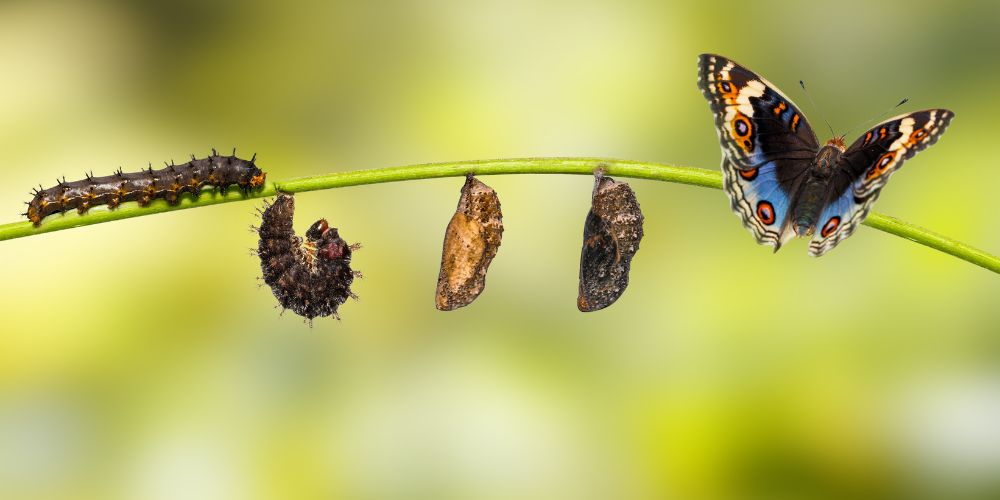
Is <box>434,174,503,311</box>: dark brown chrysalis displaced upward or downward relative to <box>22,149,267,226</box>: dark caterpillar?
downward

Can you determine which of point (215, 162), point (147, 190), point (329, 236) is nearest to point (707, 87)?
point (329, 236)

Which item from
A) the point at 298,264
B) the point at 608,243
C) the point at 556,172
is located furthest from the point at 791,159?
the point at 298,264

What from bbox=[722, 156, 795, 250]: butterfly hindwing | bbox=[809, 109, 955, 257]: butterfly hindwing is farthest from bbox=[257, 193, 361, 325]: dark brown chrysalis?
bbox=[809, 109, 955, 257]: butterfly hindwing

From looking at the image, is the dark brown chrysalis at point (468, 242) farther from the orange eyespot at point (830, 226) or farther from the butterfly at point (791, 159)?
the orange eyespot at point (830, 226)

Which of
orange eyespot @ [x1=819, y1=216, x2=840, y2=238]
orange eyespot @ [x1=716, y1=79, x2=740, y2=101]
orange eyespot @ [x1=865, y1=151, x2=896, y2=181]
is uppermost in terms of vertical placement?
orange eyespot @ [x1=716, y1=79, x2=740, y2=101]

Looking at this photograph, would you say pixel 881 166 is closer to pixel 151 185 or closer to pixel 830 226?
pixel 830 226

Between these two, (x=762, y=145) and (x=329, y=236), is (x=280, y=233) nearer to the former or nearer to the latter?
(x=329, y=236)

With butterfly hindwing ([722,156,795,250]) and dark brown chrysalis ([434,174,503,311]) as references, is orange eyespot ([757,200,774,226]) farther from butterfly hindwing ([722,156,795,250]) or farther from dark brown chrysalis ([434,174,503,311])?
dark brown chrysalis ([434,174,503,311])
